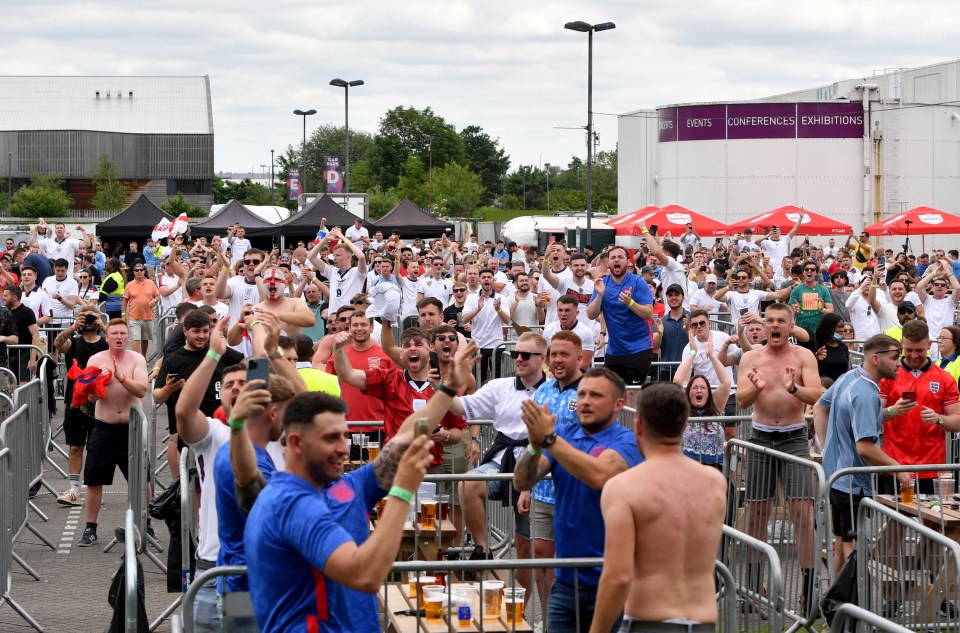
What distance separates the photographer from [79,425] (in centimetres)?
1188

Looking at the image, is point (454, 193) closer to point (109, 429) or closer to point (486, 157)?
point (486, 157)

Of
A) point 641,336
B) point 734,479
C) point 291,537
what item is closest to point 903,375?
point 734,479

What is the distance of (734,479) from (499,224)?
61.9 m

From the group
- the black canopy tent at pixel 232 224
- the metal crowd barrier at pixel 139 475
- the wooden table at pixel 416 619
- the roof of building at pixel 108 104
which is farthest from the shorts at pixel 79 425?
the roof of building at pixel 108 104

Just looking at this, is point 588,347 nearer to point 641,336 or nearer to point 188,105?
point 641,336

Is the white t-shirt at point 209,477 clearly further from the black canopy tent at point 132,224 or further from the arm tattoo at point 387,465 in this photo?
the black canopy tent at point 132,224

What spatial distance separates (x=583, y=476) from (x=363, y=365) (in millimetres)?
5642

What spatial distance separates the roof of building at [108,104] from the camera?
4085 inches

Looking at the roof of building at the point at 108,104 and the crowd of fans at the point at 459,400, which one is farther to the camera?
the roof of building at the point at 108,104

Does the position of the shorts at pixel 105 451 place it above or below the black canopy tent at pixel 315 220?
below

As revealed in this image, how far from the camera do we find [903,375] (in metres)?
9.57

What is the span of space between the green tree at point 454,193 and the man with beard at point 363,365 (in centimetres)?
7389

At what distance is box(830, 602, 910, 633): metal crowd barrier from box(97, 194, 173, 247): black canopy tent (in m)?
32.8

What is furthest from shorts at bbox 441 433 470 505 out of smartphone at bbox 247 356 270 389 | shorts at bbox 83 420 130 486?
smartphone at bbox 247 356 270 389
